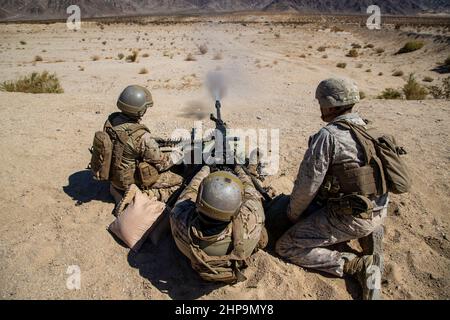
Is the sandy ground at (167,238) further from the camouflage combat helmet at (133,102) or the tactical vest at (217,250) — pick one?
the camouflage combat helmet at (133,102)

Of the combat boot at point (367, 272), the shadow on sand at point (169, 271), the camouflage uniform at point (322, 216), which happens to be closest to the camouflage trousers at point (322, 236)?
the camouflage uniform at point (322, 216)

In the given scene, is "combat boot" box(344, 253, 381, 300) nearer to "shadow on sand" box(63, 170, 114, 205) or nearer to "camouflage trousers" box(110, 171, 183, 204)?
"camouflage trousers" box(110, 171, 183, 204)

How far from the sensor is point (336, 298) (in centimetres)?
329

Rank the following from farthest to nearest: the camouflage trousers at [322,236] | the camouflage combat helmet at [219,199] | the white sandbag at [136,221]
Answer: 1. the white sandbag at [136,221]
2. the camouflage trousers at [322,236]
3. the camouflage combat helmet at [219,199]

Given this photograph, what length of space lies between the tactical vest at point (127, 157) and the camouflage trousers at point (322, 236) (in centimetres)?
191

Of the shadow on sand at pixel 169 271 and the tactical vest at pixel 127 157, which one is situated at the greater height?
the tactical vest at pixel 127 157

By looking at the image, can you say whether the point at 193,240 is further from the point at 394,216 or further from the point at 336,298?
the point at 394,216

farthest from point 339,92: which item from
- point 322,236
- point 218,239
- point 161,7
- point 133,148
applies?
point 161,7

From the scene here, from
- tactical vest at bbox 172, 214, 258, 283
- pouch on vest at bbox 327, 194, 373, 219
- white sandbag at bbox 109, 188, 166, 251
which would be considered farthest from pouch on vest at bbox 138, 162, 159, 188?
pouch on vest at bbox 327, 194, 373, 219

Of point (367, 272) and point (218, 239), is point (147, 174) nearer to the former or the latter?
point (218, 239)

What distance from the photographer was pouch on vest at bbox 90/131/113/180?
3.95 meters

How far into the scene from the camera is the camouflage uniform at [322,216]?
3096 mm

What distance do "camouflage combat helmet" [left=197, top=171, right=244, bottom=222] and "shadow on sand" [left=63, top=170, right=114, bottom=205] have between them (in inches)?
93.3

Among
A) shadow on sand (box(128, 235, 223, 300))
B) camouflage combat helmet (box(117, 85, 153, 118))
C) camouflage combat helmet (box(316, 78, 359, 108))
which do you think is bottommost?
shadow on sand (box(128, 235, 223, 300))
